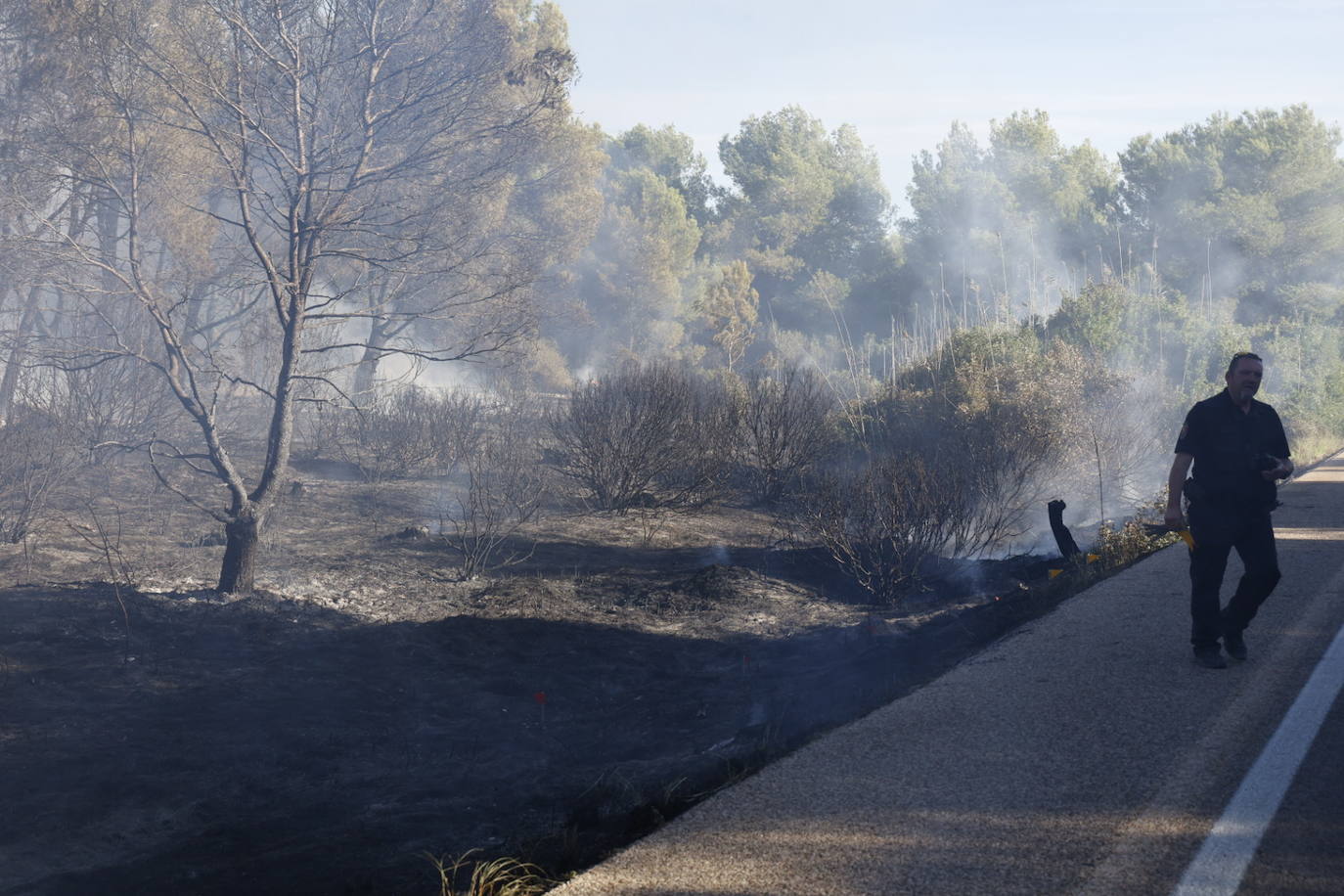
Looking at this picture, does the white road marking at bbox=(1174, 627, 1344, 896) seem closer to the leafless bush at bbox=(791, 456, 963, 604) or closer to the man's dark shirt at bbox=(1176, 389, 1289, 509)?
the man's dark shirt at bbox=(1176, 389, 1289, 509)

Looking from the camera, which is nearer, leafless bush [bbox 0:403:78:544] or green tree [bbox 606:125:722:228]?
leafless bush [bbox 0:403:78:544]

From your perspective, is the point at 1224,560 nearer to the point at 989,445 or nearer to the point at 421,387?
the point at 989,445

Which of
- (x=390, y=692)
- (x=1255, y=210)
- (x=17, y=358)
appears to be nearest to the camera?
(x=390, y=692)

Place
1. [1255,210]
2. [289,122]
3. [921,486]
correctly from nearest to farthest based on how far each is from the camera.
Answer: [289,122]
[921,486]
[1255,210]

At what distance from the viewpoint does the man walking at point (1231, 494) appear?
5.18 meters

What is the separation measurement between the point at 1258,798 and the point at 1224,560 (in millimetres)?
1801

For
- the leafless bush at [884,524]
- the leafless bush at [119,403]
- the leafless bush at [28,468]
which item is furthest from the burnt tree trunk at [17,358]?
the leafless bush at [884,524]

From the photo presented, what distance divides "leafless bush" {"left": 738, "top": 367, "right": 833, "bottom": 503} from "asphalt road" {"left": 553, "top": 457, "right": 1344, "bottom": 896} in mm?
9953

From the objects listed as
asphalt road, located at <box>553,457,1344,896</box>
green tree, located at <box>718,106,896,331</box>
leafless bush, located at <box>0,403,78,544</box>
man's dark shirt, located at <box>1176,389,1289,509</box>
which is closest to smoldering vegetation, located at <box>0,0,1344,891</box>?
leafless bush, located at <box>0,403,78,544</box>

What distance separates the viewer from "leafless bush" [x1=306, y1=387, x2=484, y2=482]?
17.0 meters

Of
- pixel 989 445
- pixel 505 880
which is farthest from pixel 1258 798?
pixel 989 445

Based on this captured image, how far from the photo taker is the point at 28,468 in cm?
1102

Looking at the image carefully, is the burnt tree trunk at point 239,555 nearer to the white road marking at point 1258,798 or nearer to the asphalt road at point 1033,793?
the asphalt road at point 1033,793

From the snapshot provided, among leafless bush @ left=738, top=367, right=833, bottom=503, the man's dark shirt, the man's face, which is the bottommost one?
the man's dark shirt
